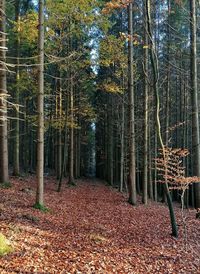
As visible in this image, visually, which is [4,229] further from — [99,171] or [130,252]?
[99,171]

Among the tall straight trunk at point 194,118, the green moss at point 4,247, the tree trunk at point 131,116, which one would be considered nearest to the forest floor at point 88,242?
the green moss at point 4,247

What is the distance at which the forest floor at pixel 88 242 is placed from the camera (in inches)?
258

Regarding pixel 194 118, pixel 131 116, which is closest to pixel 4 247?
pixel 194 118

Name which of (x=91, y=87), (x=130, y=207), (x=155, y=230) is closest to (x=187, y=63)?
(x=91, y=87)

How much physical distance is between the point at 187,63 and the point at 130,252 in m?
20.3

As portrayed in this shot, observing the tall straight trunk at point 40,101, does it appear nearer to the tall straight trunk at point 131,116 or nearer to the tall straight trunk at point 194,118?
the tall straight trunk at point 131,116

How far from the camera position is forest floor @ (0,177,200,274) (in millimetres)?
6555

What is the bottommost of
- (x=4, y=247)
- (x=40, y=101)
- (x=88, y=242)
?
(x=88, y=242)

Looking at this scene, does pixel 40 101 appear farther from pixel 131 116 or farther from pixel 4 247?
pixel 4 247

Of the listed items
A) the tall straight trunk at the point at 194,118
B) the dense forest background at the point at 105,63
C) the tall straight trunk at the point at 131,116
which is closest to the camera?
the dense forest background at the point at 105,63

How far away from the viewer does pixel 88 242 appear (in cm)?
815

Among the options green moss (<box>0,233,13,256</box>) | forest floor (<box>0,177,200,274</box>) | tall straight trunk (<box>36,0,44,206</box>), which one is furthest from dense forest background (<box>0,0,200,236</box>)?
green moss (<box>0,233,13,256</box>)

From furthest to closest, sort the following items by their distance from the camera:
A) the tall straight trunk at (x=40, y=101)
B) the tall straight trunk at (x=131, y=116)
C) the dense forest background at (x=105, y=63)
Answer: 1. the tall straight trunk at (x=131, y=116)
2. the tall straight trunk at (x=40, y=101)
3. the dense forest background at (x=105, y=63)

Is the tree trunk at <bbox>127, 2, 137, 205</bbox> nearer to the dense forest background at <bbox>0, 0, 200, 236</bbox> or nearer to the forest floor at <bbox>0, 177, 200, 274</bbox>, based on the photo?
the dense forest background at <bbox>0, 0, 200, 236</bbox>
